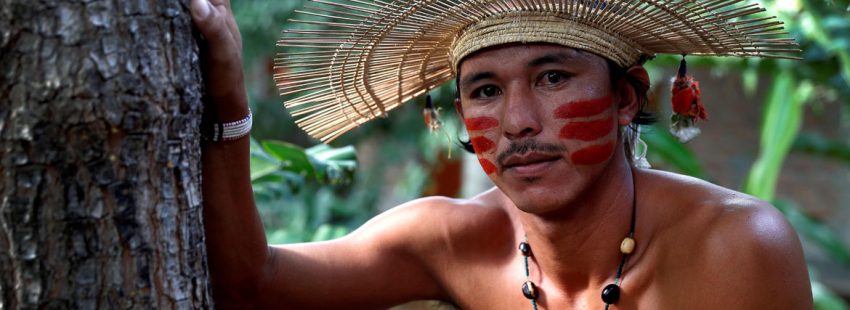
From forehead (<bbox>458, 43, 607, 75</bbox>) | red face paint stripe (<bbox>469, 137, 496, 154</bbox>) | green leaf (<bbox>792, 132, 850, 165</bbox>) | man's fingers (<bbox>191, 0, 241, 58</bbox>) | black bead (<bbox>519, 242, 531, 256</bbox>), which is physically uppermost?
man's fingers (<bbox>191, 0, 241, 58</bbox>)

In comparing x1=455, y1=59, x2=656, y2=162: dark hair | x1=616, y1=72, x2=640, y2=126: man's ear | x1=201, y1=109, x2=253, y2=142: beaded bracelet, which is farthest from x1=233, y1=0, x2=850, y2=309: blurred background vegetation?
x1=201, y1=109, x2=253, y2=142: beaded bracelet

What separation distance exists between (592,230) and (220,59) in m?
1.10

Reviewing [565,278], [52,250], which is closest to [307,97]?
[565,278]

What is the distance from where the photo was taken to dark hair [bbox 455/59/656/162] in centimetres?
243

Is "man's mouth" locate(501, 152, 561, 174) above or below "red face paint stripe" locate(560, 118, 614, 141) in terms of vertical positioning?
below

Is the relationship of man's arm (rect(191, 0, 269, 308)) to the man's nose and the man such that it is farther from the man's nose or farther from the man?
the man's nose

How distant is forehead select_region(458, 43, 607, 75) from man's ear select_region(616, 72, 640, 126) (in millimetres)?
111

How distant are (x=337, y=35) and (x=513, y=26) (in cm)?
47

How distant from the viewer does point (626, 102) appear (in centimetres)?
248

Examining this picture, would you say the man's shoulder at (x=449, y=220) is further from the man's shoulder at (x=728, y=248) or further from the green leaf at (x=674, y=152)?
the green leaf at (x=674, y=152)

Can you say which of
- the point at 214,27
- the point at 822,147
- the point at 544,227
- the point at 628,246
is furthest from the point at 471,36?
the point at 822,147

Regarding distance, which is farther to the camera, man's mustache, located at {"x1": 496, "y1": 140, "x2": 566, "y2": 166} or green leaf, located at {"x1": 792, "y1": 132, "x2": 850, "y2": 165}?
green leaf, located at {"x1": 792, "y1": 132, "x2": 850, "y2": 165}

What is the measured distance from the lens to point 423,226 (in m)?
2.76

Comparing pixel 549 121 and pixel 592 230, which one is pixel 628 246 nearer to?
pixel 592 230
